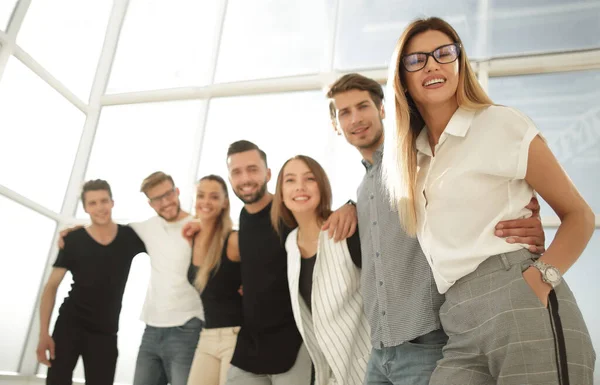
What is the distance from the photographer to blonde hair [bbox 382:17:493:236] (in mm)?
1276

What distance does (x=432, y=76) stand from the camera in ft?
4.12

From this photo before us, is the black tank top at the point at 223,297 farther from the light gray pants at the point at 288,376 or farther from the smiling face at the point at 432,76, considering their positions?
the smiling face at the point at 432,76

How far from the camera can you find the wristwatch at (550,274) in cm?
98

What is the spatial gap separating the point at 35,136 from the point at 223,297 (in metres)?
3.15

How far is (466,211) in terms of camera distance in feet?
3.70

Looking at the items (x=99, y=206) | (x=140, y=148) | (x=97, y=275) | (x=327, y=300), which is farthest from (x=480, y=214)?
(x=140, y=148)

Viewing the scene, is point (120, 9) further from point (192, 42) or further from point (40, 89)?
point (40, 89)

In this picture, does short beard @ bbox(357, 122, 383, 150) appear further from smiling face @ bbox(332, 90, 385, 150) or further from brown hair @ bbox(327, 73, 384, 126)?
brown hair @ bbox(327, 73, 384, 126)

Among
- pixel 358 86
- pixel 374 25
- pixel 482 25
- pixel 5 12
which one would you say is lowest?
pixel 358 86

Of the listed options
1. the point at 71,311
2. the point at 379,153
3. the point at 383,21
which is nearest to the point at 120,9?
the point at 383,21

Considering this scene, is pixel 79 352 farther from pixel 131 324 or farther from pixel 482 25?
pixel 482 25

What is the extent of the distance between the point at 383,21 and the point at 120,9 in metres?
3.01

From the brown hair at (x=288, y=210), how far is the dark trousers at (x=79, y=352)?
1.41m

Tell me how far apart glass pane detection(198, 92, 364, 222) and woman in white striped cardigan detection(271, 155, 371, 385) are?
1990 millimetres
